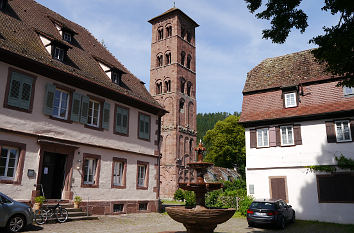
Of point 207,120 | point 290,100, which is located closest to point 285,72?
point 290,100

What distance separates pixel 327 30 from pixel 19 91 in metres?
12.6

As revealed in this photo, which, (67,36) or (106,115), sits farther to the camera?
(67,36)

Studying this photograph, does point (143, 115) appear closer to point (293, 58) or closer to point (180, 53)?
point (293, 58)

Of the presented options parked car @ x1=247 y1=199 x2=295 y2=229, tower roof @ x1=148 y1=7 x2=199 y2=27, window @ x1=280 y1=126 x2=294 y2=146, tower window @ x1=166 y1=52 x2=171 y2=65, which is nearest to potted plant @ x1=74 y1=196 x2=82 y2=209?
parked car @ x1=247 y1=199 x2=295 y2=229

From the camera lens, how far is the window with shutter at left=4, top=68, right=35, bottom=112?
13352 mm

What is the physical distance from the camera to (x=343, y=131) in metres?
18.4

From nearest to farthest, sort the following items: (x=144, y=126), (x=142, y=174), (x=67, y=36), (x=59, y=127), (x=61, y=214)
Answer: (x=61, y=214) → (x=59, y=127) → (x=67, y=36) → (x=142, y=174) → (x=144, y=126)

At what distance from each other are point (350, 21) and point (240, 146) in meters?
40.5

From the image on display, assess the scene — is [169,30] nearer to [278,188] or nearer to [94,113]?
[94,113]

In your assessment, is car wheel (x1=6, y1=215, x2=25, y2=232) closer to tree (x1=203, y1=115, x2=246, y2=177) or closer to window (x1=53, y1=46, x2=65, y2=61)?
window (x1=53, y1=46, x2=65, y2=61)

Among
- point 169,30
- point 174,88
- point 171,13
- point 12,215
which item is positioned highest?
point 171,13

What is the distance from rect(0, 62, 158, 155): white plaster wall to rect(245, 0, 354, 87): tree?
411 inches

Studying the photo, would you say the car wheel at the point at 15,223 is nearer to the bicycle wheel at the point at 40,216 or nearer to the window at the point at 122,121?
the bicycle wheel at the point at 40,216

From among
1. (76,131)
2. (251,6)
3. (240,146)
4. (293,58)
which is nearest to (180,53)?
(240,146)
